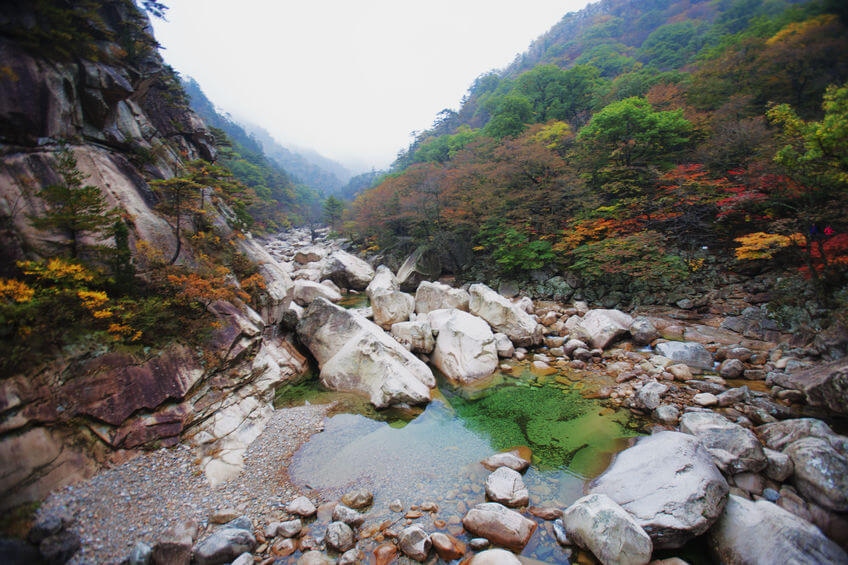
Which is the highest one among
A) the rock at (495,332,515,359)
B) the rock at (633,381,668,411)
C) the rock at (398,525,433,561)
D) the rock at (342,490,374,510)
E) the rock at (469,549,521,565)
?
the rock at (469,549,521,565)

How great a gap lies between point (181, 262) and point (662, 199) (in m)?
18.7

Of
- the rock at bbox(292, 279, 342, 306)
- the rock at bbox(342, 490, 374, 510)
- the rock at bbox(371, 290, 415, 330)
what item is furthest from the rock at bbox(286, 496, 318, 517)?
the rock at bbox(292, 279, 342, 306)

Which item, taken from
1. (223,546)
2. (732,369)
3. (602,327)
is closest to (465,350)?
(602,327)

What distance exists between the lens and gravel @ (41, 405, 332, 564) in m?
3.99

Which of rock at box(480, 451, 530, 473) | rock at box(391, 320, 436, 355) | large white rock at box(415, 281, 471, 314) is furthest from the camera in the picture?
large white rock at box(415, 281, 471, 314)

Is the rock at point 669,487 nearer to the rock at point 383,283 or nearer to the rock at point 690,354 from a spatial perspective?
the rock at point 690,354

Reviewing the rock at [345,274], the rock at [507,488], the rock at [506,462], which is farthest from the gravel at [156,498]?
the rock at [345,274]

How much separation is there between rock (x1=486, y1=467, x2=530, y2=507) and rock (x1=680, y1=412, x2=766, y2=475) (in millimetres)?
3074

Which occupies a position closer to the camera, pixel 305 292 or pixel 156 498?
pixel 156 498

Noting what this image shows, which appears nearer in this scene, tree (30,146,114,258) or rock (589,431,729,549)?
rock (589,431,729,549)

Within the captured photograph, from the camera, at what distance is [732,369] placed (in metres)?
7.12

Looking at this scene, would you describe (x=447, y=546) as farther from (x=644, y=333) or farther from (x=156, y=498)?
(x=644, y=333)

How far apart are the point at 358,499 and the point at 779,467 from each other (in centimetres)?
648

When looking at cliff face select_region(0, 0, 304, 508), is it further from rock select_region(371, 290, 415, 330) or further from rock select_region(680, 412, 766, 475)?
rock select_region(680, 412, 766, 475)
